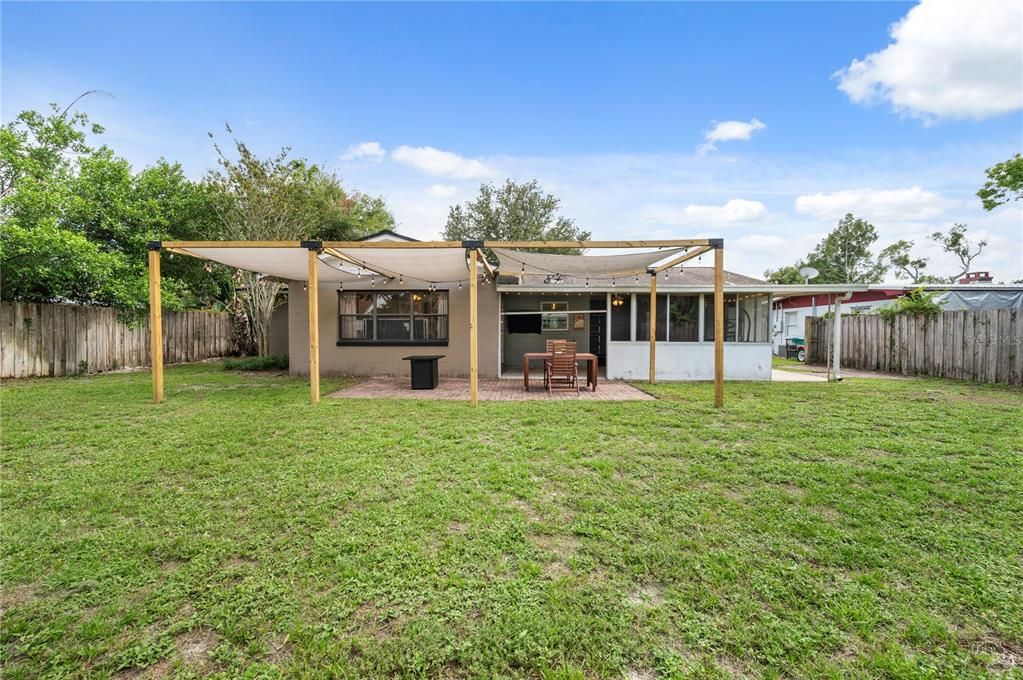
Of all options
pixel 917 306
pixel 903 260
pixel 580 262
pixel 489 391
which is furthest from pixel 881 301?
pixel 903 260

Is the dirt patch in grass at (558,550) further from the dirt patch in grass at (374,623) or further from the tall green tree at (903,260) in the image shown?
the tall green tree at (903,260)

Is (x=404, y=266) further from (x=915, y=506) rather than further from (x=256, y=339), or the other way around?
(x=256, y=339)

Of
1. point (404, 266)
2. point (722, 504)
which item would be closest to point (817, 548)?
point (722, 504)

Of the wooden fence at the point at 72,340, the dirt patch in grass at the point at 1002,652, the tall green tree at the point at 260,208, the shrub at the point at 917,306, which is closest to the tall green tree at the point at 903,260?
the shrub at the point at 917,306

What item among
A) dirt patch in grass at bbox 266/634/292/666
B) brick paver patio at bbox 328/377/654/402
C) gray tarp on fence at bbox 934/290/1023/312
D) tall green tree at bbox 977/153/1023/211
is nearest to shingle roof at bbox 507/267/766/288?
brick paver patio at bbox 328/377/654/402

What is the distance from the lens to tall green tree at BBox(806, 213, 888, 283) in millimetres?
34156

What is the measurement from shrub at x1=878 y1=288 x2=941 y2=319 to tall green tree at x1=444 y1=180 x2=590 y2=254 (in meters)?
16.3

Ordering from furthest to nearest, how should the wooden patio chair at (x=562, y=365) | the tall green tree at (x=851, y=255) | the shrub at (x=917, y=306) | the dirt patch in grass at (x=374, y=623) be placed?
the tall green tree at (x=851, y=255) → the shrub at (x=917, y=306) → the wooden patio chair at (x=562, y=365) → the dirt patch in grass at (x=374, y=623)

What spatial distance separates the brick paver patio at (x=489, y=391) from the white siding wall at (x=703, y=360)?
110cm

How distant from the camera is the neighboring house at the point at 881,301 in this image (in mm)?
13094

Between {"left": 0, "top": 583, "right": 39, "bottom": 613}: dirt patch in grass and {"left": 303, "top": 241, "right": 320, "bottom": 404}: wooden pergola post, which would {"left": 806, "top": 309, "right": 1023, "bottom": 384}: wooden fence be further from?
{"left": 0, "top": 583, "right": 39, "bottom": 613}: dirt patch in grass

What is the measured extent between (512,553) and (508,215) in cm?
2395

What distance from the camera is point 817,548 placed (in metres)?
2.41

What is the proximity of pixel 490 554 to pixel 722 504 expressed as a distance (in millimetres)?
1740
